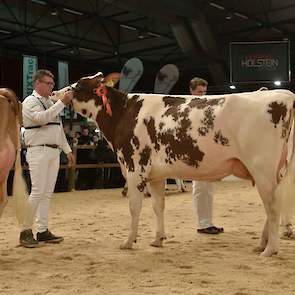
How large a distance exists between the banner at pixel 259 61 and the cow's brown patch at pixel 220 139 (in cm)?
1151

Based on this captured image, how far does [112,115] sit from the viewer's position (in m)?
5.09

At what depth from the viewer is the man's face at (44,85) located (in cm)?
521

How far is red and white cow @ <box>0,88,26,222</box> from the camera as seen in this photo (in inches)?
170

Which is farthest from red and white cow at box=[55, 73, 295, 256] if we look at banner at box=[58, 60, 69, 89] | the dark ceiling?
banner at box=[58, 60, 69, 89]

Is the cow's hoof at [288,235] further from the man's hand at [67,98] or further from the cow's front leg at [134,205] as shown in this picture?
the man's hand at [67,98]

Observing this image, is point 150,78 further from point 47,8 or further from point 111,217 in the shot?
point 111,217

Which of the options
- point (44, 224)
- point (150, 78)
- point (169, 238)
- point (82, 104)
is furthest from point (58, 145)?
point (150, 78)

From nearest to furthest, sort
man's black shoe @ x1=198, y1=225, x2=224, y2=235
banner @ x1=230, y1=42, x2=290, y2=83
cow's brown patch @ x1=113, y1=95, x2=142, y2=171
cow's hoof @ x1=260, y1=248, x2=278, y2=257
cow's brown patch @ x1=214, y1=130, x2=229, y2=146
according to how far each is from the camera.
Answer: cow's hoof @ x1=260, y1=248, x2=278, y2=257
cow's brown patch @ x1=214, y1=130, x2=229, y2=146
cow's brown patch @ x1=113, y1=95, x2=142, y2=171
man's black shoe @ x1=198, y1=225, x2=224, y2=235
banner @ x1=230, y1=42, x2=290, y2=83

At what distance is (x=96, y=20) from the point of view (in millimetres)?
17156

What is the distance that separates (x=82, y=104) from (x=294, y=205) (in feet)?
7.58

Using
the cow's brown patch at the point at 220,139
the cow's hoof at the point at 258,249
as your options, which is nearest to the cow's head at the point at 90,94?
the cow's brown patch at the point at 220,139

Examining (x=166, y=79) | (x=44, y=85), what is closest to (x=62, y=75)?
(x=166, y=79)

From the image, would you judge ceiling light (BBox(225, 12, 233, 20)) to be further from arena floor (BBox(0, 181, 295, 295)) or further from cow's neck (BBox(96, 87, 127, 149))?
cow's neck (BBox(96, 87, 127, 149))

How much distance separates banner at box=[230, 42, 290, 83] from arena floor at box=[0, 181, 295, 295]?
941cm
